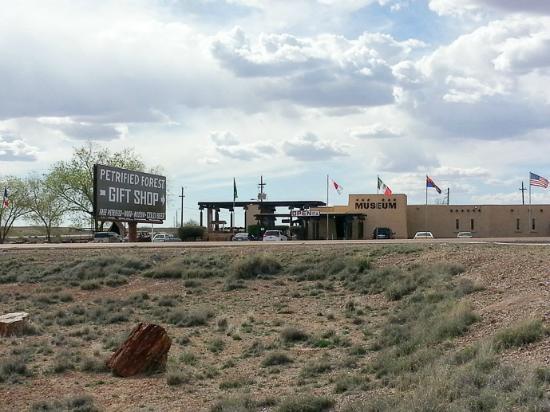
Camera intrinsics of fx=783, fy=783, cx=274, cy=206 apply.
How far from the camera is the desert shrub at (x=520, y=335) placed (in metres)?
12.9

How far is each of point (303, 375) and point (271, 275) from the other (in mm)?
19484

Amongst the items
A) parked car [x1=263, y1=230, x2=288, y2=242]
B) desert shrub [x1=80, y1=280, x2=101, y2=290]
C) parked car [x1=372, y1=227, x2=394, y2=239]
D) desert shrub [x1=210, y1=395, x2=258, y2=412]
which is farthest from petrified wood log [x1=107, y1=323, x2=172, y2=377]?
parked car [x1=372, y1=227, x2=394, y2=239]

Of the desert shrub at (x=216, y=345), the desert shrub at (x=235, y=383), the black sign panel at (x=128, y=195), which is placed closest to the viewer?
the desert shrub at (x=235, y=383)

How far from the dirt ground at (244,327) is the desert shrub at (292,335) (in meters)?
0.26

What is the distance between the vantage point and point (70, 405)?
46.2 ft

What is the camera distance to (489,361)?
12.0m

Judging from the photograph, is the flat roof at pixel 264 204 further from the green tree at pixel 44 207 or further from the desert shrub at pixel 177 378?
the desert shrub at pixel 177 378

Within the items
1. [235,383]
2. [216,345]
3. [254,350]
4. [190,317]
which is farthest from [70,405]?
[190,317]

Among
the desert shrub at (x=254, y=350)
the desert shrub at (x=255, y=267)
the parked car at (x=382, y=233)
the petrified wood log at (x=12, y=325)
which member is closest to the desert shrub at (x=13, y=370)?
the petrified wood log at (x=12, y=325)

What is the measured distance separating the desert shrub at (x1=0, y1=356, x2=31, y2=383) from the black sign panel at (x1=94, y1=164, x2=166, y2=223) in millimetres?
32382

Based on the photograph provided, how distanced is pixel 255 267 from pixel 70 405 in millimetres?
21764

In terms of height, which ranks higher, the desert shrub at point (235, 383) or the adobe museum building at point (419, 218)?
the adobe museum building at point (419, 218)

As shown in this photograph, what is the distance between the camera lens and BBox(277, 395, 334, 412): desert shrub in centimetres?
1228

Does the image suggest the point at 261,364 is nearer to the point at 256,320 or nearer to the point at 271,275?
the point at 256,320
